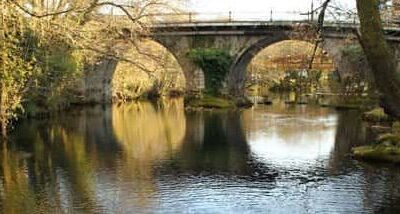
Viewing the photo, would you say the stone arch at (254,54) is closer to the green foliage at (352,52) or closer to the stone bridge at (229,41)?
the stone bridge at (229,41)

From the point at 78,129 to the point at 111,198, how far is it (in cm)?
1206

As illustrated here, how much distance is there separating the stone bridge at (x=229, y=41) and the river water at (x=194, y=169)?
8.27 m

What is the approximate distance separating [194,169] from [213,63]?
19520 mm

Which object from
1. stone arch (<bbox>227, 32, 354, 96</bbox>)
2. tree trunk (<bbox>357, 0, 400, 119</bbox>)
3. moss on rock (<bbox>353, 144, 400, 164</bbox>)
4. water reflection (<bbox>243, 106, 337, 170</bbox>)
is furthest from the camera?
stone arch (<bbox>227, 32, 354, 96</bbox>)

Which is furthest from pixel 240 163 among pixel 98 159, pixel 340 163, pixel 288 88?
pixel 288 88

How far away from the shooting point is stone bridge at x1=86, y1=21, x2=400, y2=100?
31.5 metres

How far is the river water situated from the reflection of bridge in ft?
27.2

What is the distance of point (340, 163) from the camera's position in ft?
49.5

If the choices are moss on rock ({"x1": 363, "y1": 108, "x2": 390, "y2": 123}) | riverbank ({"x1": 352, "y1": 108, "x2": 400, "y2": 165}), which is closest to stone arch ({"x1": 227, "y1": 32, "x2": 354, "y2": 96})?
moss on rock ({"x1": 363, "y1": 108, "x2": 390, "y2": 123})

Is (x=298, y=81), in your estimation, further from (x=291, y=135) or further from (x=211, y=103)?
(x=291, y=135)

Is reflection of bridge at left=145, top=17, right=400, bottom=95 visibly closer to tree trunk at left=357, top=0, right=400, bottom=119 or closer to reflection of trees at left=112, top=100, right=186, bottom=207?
reflection of trees at left=112, top=100, right=186, bottom=207

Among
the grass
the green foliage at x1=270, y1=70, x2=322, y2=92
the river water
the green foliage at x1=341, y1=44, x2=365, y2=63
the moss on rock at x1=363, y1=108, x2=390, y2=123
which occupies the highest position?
the green foliage at x1=341, y1=44, x2=365, y2=63

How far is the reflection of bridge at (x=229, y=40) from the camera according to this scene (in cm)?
3172

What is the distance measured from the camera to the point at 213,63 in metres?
33.2
